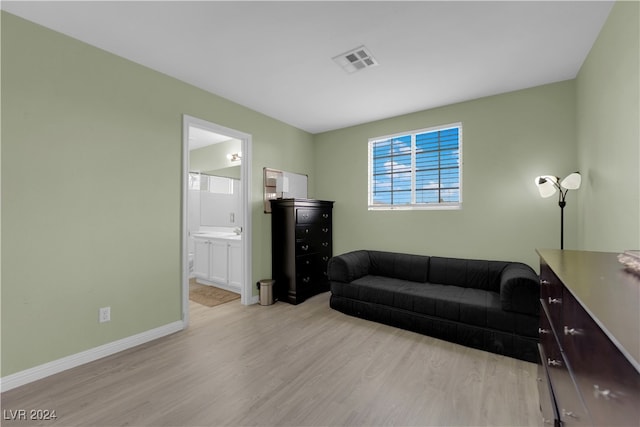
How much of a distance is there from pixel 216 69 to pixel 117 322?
2564 millimetres

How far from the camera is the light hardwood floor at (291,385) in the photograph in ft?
5.30

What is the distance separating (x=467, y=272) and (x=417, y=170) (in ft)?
4.89

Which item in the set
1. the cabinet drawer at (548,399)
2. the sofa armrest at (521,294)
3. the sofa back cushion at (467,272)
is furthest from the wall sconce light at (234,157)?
the cabinet drawer at (548,399)

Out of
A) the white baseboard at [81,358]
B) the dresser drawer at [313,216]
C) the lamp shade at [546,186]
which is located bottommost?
the white baseboard at [81,358]

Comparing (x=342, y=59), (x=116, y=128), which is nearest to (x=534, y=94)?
(x=342, y=59)

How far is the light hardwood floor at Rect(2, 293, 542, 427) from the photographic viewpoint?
1614mm

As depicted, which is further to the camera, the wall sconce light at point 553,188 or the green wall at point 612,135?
the wall sconce light at point 553,188

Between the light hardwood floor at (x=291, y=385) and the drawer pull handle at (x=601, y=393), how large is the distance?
1.12 m

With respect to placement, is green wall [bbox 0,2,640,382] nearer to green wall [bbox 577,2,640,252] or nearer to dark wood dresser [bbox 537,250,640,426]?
green wall [bbox 577,2,640,252]

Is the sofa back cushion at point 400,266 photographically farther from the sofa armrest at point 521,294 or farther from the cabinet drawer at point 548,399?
the cabinet drawer at point 548,399

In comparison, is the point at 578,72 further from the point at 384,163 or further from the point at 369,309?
the point at 369,309

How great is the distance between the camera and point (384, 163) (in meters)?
4.07

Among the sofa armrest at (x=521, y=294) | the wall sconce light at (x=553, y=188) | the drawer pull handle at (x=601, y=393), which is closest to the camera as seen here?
the drawer pull handle at (x=601, y=393)

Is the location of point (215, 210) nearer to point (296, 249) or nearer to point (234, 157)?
point (234, 157)
